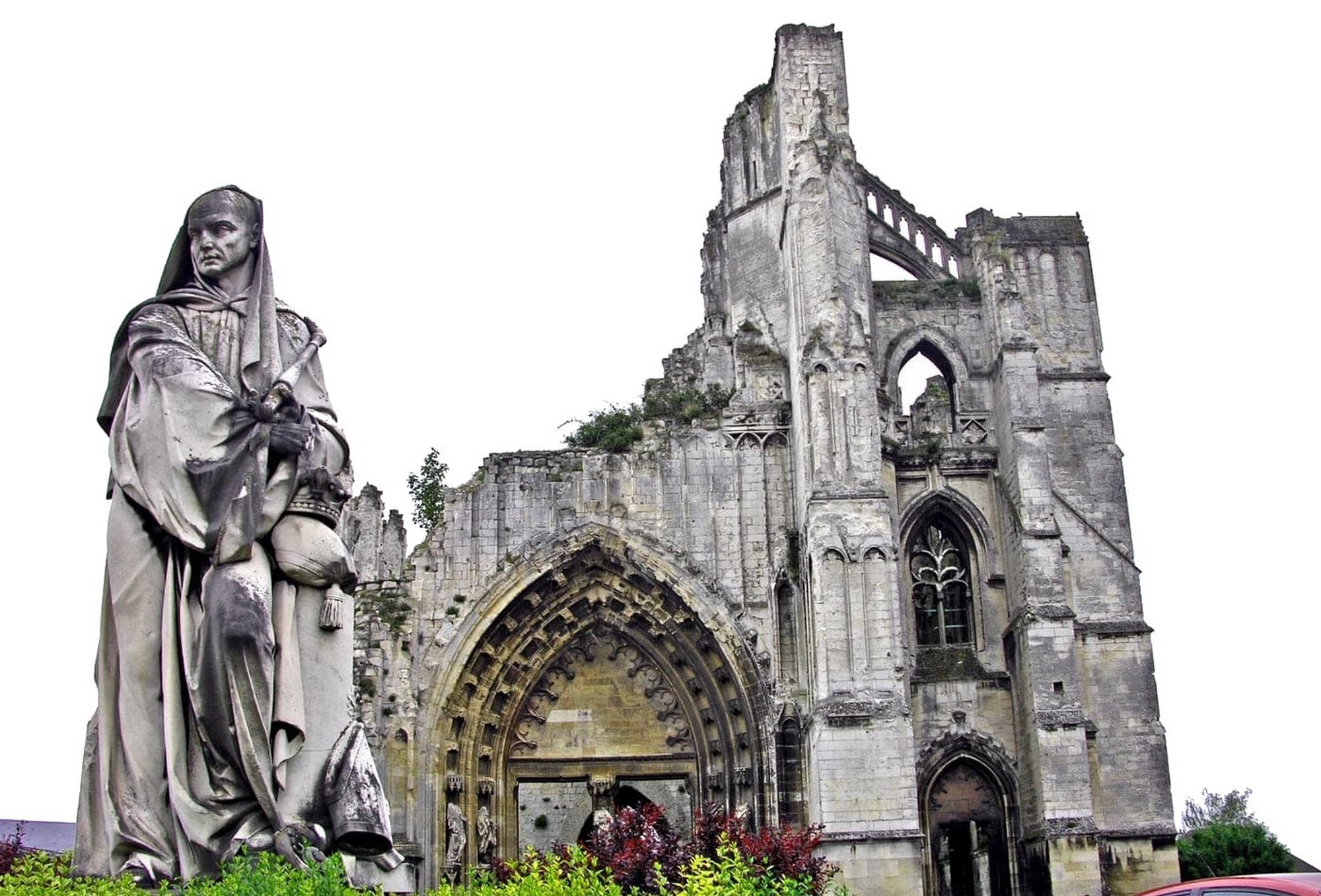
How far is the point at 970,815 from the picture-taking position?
2050 centimetres

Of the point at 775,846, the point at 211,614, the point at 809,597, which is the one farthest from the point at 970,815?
the point at 211,614

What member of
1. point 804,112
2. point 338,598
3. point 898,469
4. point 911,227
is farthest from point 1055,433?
point 338,598

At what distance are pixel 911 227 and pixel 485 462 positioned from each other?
8.77 m

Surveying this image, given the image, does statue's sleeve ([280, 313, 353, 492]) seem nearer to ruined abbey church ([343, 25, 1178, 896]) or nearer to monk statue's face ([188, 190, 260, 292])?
monk statue's face ([188, 190, 260, 292])

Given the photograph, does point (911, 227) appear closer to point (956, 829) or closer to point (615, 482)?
point (615, 482)

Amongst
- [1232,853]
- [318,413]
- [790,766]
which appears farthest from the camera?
[1232,853]

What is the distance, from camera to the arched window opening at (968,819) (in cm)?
2034

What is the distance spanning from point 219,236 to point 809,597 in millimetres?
15319

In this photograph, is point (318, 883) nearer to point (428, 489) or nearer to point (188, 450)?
point (188, 450)

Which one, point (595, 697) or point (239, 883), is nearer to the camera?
point (239, 883)

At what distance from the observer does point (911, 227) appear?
25078 millimetres

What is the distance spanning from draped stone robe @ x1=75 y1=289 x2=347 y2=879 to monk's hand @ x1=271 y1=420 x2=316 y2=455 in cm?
3

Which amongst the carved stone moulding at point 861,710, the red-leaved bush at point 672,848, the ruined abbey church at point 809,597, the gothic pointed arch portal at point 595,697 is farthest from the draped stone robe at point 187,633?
the gothic pointed arch portal at point 595,697

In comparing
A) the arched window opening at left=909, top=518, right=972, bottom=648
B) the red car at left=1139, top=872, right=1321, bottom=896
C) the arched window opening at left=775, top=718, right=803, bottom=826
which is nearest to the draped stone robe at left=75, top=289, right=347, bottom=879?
the red car at left=1139, top=872, right=1321, bottom=896
